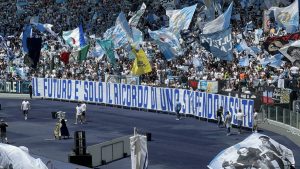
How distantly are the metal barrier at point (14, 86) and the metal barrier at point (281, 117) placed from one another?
27.4 m

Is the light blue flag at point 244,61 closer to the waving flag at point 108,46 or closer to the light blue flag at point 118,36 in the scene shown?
the light blue flag at point 118,36

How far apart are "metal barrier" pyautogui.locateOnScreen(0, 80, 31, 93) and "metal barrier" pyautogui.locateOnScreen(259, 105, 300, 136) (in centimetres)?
2738

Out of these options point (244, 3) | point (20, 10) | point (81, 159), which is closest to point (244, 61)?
point (244, 3)

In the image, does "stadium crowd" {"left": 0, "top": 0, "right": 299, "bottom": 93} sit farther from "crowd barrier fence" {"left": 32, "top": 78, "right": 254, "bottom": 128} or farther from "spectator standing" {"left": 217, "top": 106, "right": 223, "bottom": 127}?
"spectator standing" {"left": 217, "top": 106, "right": 223, "bottom": 127}

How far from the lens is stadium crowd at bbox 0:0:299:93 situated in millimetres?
51709

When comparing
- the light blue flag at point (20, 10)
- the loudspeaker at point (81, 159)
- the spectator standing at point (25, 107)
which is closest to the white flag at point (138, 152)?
the loudspeaker at point (81, 159)

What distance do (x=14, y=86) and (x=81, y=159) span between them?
125ft

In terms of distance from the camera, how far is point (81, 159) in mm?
29250

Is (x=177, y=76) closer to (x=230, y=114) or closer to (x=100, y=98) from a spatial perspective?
(x=100, y=98)

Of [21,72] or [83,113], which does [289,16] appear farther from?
[21,72]

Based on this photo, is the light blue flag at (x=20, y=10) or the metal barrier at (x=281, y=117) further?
the light blue flag at (x=20, y=10)

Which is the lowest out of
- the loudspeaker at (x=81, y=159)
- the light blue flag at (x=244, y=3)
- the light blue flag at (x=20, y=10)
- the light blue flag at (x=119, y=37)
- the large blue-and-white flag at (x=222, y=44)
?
the loudspeaker at (x=81, y=159)

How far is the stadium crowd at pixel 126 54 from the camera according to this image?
2036 inches

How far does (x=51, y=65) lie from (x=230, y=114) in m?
26.2
